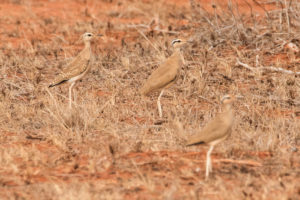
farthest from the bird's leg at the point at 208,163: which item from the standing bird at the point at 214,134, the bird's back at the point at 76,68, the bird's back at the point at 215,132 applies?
the bird's back at the point at 76,68

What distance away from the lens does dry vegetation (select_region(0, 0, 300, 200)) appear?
5395 millimetres

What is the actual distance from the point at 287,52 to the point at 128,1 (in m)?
11.2

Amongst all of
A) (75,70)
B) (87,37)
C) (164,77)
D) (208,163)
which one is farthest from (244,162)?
(87,37)

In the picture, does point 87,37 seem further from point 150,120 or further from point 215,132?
point 215,132

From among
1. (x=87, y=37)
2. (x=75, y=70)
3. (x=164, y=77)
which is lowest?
(x=164, y=77)

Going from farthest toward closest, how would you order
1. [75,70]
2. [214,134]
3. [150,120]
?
[75,70]
[150,120]
[214,134]

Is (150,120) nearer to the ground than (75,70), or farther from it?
nearer to the ground

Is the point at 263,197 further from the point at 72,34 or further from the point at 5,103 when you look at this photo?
the point at 72,34

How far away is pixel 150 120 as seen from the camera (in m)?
8.05

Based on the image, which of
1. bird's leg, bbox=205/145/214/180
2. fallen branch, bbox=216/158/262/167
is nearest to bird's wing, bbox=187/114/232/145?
bird's leg, bbox=205/145/214/180

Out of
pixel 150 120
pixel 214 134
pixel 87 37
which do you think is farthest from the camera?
pixel 87 37

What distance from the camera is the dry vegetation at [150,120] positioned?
539 centimetres

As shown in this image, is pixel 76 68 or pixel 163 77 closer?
pixel 163 77

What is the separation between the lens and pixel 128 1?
21.6 meters
